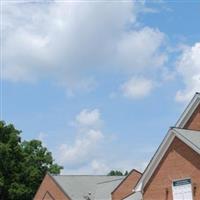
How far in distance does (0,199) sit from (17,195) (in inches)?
127

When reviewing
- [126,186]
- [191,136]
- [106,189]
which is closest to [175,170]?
[191,136]

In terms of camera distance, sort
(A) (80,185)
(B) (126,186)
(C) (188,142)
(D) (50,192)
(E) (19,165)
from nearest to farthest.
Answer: (C) (188,142)
(B) (126,186)
(D) (50,192)
(A) (80,185)
(E) (19,165)

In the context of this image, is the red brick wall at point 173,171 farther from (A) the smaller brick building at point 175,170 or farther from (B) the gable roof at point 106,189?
(B) the gable roof at point 106,189

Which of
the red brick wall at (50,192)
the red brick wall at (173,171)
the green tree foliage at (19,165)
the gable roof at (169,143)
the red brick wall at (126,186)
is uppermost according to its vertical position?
the green tree foliage at (19,165)

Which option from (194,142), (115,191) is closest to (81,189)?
(115,191)

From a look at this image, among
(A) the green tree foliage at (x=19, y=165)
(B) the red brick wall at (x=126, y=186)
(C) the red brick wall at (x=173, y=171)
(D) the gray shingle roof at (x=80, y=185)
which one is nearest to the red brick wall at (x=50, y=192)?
(D) the gray shingle roof at (x=80, y=185)

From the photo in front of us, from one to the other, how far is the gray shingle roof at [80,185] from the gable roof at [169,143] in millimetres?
24884

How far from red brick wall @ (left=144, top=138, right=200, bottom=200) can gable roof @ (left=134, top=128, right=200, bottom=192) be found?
229 mm

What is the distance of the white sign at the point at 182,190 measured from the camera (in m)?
31.3

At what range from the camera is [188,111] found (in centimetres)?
3653

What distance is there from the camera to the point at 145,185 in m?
34.2

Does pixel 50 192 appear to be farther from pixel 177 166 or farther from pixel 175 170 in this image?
pixel 177 166

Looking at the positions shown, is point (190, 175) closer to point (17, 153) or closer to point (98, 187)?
point (98, 187)

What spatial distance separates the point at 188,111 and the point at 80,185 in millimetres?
27998
